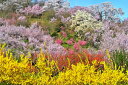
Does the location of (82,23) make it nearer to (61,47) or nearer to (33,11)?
(33,11)

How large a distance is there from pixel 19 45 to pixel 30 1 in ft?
57.8

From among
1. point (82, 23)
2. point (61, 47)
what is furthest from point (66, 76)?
point (82, 23)

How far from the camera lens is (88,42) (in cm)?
2092

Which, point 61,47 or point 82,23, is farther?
point 82,23

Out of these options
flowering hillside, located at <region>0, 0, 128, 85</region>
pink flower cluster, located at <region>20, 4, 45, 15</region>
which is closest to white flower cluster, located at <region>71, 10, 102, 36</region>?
flowering hillside, located at <region>0, 0, 128, 85</region>

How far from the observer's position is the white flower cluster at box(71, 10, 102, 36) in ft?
76.7

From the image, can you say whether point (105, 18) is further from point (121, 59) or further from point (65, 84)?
point (65, 84)

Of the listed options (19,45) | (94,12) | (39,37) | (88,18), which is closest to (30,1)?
(94,12)

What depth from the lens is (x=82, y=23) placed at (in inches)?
981

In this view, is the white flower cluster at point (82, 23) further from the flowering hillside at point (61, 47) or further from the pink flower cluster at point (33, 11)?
the pink flower cluster at point (33, 11)

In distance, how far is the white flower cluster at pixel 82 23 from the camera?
2338cm

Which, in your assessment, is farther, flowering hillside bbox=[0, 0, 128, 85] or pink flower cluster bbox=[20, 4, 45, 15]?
pink flower cluster bbox=[20, 4, 45, 15]

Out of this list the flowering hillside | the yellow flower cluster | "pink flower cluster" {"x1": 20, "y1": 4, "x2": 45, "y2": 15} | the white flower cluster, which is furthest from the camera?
"pink flower cluster" {"x1": 20, "y1": 4, "x2": 45, "y2": 15}

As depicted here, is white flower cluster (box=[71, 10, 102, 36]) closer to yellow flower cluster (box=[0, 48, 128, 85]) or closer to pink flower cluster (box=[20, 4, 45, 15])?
pink flower cluster (box=[20, 4, 45, 15])
